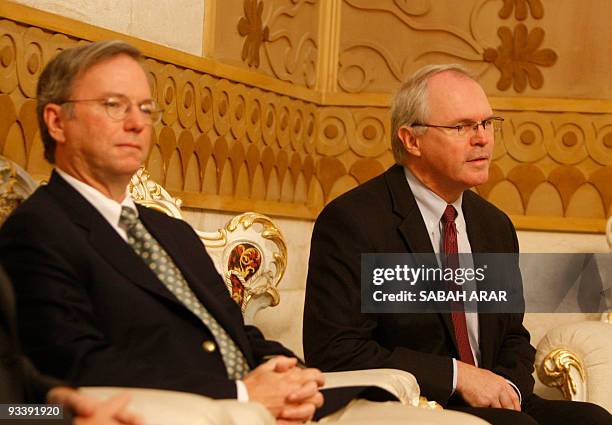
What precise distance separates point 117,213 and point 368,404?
33.2 inches

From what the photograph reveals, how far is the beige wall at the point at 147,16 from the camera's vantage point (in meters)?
4.31

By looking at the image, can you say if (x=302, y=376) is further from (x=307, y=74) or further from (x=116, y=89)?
(x=307, y=74)

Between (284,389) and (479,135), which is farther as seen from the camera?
(479,135)

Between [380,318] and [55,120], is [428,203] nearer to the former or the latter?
[380,318]

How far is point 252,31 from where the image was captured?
566cm

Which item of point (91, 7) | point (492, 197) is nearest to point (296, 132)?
point (492, 197)

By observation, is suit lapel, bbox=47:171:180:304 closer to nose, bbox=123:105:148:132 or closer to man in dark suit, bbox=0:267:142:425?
nose, bbox=123:105:148:132

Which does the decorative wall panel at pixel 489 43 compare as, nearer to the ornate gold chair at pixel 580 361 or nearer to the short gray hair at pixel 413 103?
the ornate gold chair at pixel 580 361

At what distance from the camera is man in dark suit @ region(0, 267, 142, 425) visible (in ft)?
7.23

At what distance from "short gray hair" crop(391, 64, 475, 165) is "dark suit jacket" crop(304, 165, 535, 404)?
0.37 feet

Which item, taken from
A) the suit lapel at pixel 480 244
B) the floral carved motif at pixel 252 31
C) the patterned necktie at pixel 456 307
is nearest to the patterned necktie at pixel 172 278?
the patterned necktie at pixel 456 307

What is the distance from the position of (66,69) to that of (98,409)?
1108mm

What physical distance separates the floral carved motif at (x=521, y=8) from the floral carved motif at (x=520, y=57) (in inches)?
2.3

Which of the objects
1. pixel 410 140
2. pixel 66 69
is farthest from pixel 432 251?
pixel 66 69
